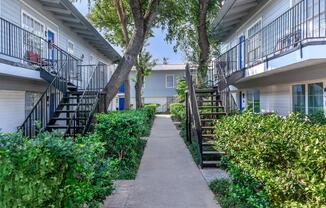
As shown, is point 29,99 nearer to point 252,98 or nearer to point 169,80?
point 252,98

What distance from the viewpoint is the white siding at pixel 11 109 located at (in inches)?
507

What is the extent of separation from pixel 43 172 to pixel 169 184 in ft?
14.9

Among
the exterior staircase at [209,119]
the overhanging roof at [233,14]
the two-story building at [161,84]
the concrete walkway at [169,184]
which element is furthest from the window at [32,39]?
the two-story building at [161,84]

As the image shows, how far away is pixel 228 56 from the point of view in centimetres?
1973

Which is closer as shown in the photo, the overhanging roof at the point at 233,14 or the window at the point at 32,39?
the window at the point at 32,39

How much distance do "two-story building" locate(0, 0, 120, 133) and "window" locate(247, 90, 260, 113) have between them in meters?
7.46

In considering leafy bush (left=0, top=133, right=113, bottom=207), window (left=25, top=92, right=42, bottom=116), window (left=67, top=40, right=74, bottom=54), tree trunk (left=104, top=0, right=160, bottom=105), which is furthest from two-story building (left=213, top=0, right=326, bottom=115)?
window (left=67, top=40, right=74, bottom=54)

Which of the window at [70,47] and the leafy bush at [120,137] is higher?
the window at [70,47]

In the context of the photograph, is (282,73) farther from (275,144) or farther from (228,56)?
(275,144)

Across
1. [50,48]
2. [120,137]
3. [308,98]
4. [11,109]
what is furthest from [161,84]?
[120,137]

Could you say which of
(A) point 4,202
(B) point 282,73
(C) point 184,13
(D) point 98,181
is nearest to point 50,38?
(C) point 184,13

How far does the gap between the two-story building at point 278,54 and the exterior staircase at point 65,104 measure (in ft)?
17.1

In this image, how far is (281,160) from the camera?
480 cm

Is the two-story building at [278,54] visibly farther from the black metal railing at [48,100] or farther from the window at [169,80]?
the window at [169,80]
